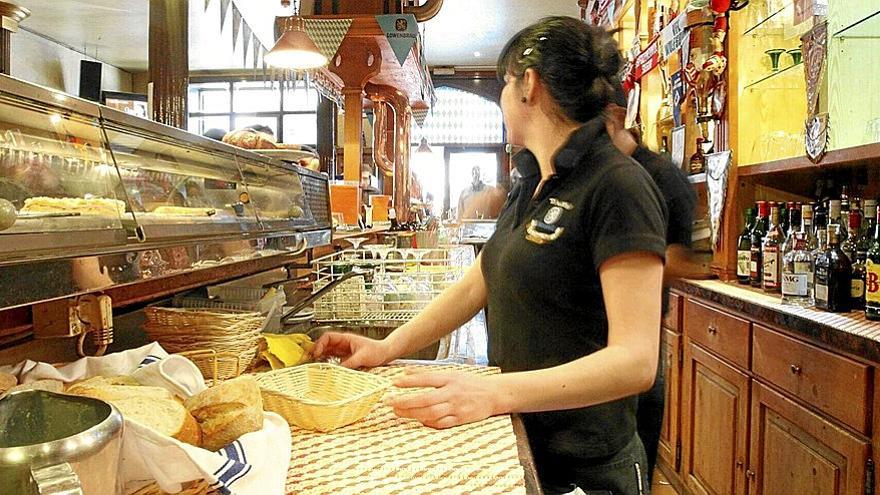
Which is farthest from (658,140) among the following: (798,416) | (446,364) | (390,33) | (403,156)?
(403,156)

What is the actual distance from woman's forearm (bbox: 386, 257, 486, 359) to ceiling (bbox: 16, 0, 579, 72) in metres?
6.46

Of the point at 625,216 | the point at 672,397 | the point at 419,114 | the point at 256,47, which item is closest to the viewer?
the point at 625,216

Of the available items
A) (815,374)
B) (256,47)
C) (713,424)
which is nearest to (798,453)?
(815,374)

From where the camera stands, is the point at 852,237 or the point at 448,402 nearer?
the point at 448,402

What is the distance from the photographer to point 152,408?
2.90 ft

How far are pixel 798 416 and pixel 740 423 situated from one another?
47 centimetres

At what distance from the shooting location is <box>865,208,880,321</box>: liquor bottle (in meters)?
2.10

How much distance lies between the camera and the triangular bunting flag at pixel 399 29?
5191mm

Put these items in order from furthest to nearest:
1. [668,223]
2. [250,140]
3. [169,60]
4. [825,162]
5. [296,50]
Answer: [296,50]
[169,60]
[250,140]
[825,162]
[668,223]

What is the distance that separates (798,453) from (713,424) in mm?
736

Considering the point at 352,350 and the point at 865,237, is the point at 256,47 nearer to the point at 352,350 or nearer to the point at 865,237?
the point at 865,237

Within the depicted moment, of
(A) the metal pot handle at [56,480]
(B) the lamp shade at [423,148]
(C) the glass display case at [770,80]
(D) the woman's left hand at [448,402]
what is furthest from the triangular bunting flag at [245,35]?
(A) the metal pot handle at [56,480]

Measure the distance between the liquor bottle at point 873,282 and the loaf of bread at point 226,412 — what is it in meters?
1.91

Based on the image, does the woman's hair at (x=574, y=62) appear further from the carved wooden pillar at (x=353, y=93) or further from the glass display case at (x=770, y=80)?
the carved wooden pillar at (x=353, y=93)
